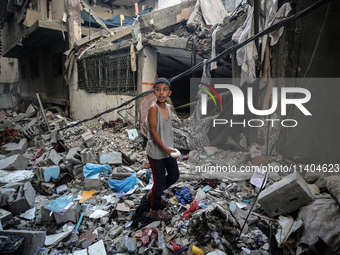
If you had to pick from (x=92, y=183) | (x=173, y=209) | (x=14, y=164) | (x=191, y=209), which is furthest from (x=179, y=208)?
(x=14, y=164)

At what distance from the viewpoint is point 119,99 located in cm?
800

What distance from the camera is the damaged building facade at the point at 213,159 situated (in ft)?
7.78

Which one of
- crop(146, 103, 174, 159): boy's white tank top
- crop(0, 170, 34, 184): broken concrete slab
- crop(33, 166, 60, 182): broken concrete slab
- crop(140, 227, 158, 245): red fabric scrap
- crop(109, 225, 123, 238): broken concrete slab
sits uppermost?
crop(146, 103, 174, 159): boy's white tank top

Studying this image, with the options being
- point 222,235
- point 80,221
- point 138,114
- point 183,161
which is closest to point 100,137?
point 138,114

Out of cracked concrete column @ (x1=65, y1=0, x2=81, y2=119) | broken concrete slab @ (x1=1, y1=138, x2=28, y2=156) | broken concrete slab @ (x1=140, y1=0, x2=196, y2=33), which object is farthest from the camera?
cracked concrete column @ (x1=65, y1=0, x2=81, y2=119)

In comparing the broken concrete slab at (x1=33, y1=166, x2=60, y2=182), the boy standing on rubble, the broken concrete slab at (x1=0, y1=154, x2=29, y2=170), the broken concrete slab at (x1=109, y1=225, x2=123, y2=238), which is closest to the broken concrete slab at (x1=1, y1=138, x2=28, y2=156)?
the broken concrete slab at (x1=0, y1=154, x2=29, y2=170)

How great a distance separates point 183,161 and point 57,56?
1093 cm

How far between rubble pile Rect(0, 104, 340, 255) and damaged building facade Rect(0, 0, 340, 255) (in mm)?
16

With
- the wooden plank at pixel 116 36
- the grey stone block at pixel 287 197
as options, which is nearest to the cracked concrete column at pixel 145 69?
the wooden plank at pixel 116 36

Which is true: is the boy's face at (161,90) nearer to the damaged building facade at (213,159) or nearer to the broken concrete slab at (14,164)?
the damaged building facade at (213,159)

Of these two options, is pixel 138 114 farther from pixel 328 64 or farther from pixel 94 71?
pixel 328 64

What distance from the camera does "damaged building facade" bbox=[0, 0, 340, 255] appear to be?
2371 mm

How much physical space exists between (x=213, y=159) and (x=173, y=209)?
6.52ft

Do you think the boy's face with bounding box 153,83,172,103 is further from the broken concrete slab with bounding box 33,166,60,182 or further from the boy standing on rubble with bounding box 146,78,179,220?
the broken concrete slab with bounding box 33,166,60,182
